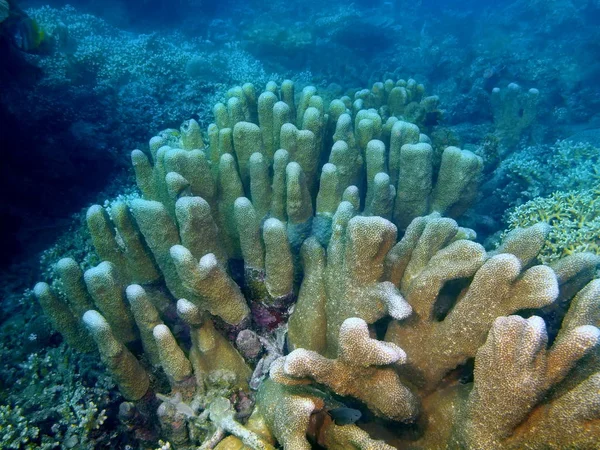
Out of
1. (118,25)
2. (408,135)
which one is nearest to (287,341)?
(408,135)

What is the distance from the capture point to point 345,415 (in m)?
2.06

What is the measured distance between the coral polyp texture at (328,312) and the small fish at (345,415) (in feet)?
0.13

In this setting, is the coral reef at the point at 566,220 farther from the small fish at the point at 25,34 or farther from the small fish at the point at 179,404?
the small fish at the point at 25,34

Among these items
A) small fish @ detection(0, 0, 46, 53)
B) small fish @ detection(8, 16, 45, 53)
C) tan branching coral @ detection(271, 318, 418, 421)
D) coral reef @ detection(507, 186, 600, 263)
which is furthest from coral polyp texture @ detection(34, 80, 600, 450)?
small fish @ detection(8, 16, 45, 53)

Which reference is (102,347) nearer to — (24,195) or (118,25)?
(24,195)

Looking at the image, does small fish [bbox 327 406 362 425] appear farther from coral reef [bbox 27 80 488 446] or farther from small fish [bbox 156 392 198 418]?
small fish [bbox 156 392 198 418]

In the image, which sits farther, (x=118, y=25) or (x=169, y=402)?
(x=118, y=25)

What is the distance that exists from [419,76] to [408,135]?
536 inches

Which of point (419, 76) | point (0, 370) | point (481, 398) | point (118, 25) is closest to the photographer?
point (481, 398)

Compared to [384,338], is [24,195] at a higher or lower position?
lower

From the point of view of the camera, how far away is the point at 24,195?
6.81m

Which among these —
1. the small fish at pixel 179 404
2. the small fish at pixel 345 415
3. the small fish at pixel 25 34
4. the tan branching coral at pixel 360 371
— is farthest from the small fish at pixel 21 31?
the small fish at pixel 345 415

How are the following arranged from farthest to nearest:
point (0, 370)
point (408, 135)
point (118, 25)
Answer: point (118, 25) → point (408, 135) → point (0, 370)

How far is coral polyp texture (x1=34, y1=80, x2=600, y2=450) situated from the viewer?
1.87m
